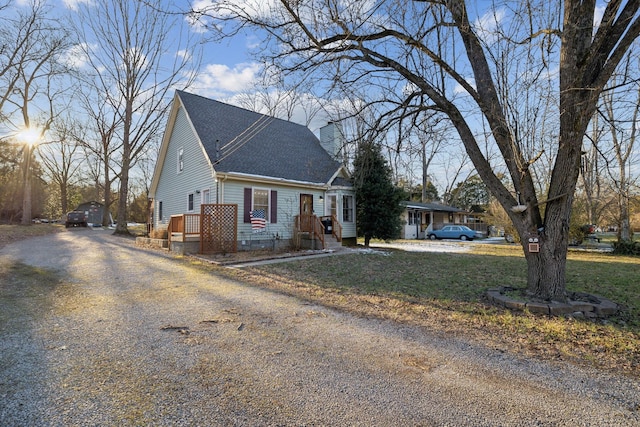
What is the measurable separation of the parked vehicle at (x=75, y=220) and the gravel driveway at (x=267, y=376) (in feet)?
96.6

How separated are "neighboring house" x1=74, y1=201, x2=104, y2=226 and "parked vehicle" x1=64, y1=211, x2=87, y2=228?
8465 mm

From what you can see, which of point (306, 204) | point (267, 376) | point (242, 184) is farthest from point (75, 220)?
point (267, 376)

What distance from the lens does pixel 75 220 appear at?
28.4 m

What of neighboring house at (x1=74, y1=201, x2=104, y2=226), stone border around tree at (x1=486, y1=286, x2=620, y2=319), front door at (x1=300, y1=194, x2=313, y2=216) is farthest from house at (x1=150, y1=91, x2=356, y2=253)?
neighboring house at (x1=74, y1=201, x2=104, y2=226)

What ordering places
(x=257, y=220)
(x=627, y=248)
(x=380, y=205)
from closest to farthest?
(x=257, y=220)
(x=627, y=248)
(x=380, y=205)

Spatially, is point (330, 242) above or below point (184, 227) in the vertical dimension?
below

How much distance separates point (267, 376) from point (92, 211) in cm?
4355

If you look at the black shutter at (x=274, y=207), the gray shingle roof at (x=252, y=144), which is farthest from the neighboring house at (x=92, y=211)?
the black shutter at (x=274, y=207)

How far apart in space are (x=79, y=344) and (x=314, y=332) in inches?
99.0

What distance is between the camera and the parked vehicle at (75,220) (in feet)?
91.9

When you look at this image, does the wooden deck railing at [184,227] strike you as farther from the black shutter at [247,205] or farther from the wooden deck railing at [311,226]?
the wooden deck railing at [311,226]

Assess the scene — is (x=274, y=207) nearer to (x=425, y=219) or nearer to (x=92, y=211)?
(x=425, y=219)

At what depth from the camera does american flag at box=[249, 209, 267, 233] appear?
→ 12.1 m

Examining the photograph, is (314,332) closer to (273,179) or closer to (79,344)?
(79,344)
